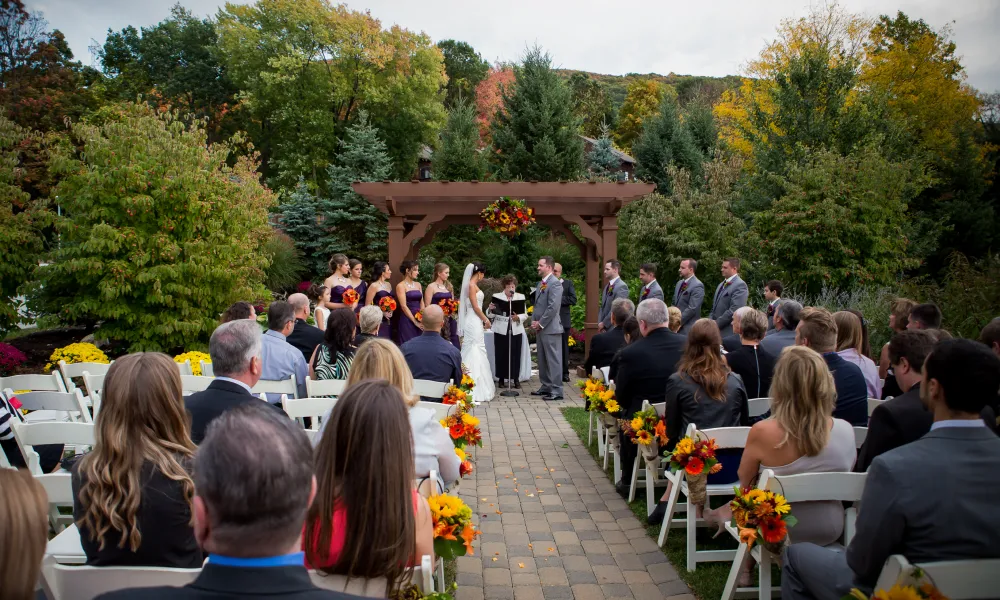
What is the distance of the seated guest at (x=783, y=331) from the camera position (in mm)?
5818

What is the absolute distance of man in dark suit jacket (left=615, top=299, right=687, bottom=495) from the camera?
18.3ft

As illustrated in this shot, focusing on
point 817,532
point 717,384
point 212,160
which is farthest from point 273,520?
point 212,160

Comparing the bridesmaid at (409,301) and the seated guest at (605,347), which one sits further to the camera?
the bridesmaid at (409,301)

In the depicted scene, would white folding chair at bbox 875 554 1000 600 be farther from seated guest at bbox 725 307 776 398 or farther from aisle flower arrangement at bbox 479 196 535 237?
aisle flower arrangement at bbox 479 196 535 237

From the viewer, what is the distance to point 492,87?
44812 mm

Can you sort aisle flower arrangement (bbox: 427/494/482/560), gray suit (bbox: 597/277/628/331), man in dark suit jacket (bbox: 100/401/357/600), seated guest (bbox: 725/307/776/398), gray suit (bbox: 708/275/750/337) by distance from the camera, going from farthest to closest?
1. gray suit (bbox: 597/277/628/331)
2. gray suit (bbox: 708/275/750/337)
3. seated guest (bbox: 725/307/776/398)
4. aisle flower arrangement (bbox: 427/494/482/560)
5. man in dark suit jacket (bbox: 100/401/357/600)

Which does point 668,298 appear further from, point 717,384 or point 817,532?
point 817,532

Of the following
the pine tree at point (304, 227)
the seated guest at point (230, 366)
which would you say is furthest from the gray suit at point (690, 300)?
the pine tree at point (304, 227)

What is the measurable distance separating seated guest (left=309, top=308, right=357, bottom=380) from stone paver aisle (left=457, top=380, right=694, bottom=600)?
1.58 m

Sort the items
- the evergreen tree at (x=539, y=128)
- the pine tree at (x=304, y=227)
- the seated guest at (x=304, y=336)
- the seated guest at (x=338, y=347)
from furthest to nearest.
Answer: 1. the evergreen tree at (x=539, y=128)
2. the pine tree at (x=304, y=227)
3. the seated guest at (x=304, y=336)
4. the seated guest at (x=338, y=347)

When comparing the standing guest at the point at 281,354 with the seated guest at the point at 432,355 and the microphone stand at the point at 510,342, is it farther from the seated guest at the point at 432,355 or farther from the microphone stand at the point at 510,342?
the microphone stand at the point at 510,342

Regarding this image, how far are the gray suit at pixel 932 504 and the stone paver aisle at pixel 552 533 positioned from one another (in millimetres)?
1827

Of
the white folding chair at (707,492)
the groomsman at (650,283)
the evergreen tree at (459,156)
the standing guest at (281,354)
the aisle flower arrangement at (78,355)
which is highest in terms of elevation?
the evergreen tree at (459,156)

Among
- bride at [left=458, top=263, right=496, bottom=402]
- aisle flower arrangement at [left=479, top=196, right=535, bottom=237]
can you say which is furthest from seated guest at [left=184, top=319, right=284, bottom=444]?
aisle flower arrangement at [left=479, top=196, right=535, bottom=237]
